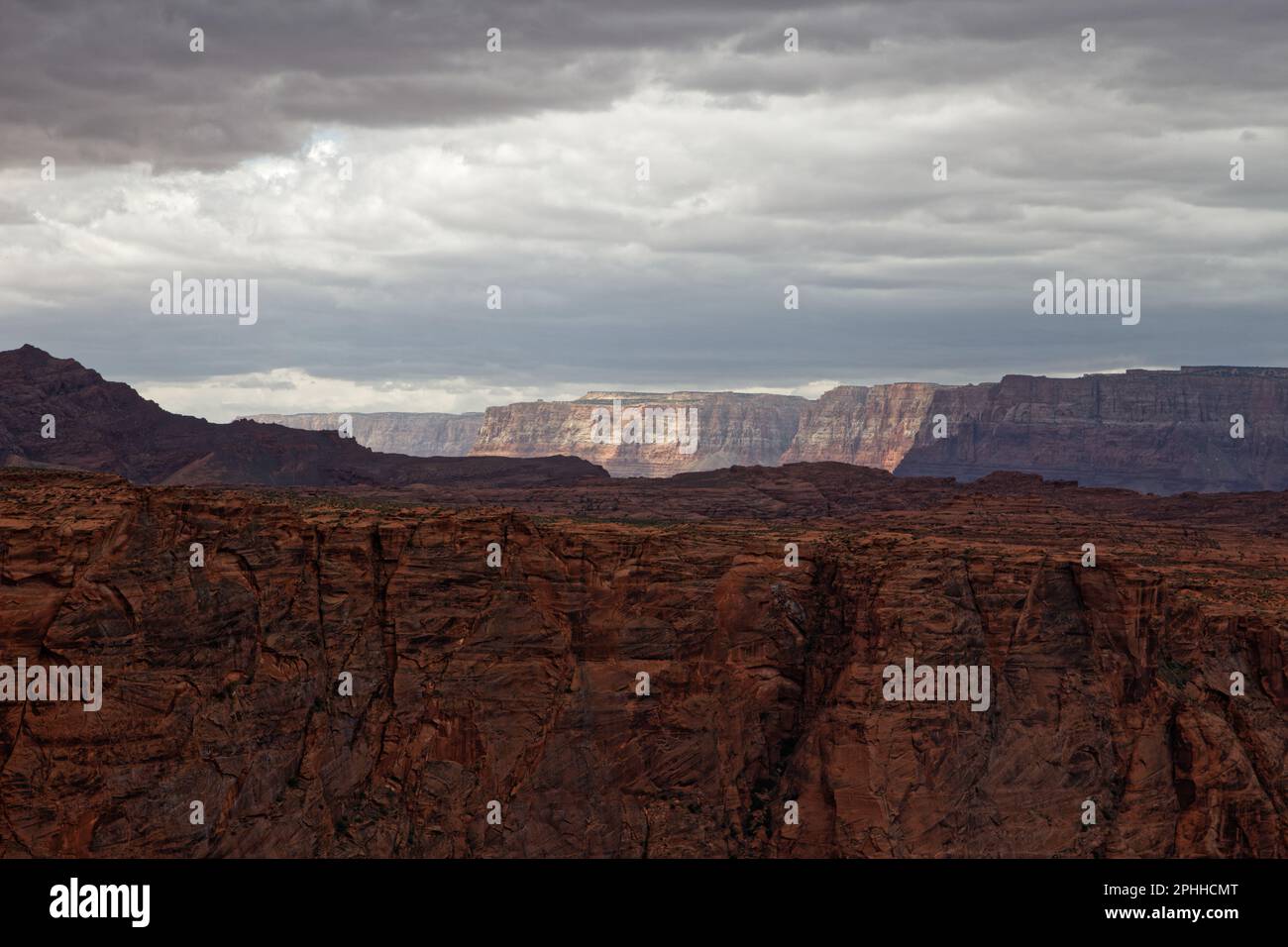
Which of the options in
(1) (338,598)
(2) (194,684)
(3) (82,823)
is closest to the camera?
(3) (82,823)

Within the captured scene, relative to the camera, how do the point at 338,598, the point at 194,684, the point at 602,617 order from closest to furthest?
the point at 194,684 → the point at 338,598 → the point at 602,617

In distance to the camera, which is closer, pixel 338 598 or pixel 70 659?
pixel 70 659

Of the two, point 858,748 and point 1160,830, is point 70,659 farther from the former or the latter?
point 1160,830

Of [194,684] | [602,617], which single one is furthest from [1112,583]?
[194,684]

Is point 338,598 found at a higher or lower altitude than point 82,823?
higher

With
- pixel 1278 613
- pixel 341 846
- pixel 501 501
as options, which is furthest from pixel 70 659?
pixel 501 501

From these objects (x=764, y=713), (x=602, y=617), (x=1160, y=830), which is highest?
(x=602, y=617)
